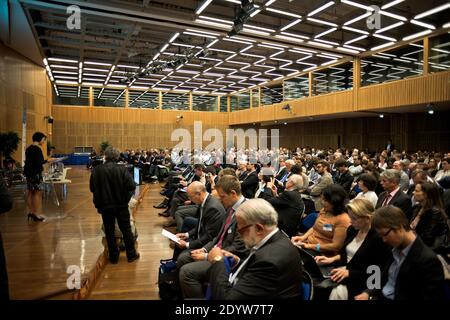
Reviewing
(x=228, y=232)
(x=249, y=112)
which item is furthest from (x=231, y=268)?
(x=249, y=112)

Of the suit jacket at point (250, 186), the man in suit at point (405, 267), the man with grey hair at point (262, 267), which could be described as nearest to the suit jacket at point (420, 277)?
the man in suit at point (405, 267)

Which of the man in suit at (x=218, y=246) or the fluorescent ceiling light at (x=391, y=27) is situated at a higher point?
the fluorescent ceiling light at (x=391, y=27)

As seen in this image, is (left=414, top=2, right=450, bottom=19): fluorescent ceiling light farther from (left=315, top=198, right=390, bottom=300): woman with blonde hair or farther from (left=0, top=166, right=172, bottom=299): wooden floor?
(left=0, top=166, right=172, bottom=299): wooden floor

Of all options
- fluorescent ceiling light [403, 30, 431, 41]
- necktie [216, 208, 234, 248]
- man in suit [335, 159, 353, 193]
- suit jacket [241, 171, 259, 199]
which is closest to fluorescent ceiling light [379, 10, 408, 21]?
fluorescent ceiling light [403, 30, 431, 41]

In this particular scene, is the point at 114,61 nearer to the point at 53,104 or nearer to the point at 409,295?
the point at 53,104

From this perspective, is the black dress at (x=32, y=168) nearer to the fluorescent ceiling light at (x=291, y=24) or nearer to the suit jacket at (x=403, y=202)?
the suit jacket at (x=403, y=202)

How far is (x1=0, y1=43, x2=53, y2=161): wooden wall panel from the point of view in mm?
9883

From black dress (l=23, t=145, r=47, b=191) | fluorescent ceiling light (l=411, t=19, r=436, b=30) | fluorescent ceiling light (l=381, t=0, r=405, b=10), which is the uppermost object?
fluorescent ceiling light (l=411, t=19, r=436, b=30)

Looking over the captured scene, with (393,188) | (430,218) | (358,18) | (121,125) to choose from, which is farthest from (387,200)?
Result: (121,125)

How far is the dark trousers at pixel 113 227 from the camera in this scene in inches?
157

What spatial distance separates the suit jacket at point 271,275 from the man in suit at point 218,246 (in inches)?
27.4

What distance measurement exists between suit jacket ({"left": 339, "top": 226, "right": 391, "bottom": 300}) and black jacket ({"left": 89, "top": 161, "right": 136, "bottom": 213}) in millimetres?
2726

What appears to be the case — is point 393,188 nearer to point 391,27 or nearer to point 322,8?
point 322,8

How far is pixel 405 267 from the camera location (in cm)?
180
